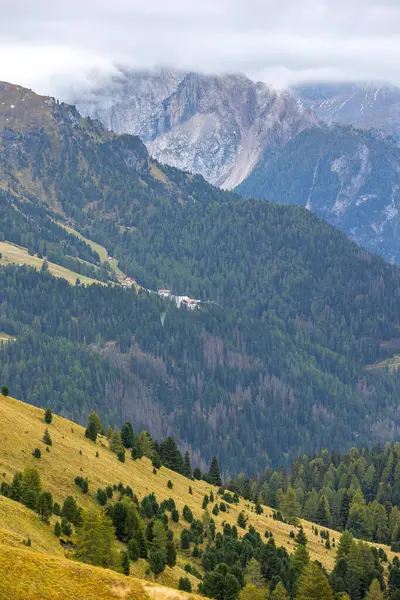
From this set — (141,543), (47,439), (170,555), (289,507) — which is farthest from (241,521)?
(141,543)

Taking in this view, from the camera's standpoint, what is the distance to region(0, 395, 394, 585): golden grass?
373 ft

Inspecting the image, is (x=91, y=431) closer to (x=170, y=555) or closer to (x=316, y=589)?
(x=170, y=555)

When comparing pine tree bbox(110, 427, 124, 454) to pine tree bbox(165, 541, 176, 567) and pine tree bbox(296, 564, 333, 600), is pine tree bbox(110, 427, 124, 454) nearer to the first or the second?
pine tree bbox(165, 541, 176, 567)

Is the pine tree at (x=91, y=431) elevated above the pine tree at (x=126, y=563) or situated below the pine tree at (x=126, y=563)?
above

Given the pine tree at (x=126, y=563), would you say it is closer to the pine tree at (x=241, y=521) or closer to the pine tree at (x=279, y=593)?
the pine tree at (x=279, y=593)

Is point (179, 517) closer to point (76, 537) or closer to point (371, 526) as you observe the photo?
point (76, 537)

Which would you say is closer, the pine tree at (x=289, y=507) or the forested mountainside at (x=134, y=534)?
the forested mountainside at (x=134, y=534)

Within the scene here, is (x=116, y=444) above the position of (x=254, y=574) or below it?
above

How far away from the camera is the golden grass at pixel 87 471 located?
373ft

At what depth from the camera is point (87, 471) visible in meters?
124

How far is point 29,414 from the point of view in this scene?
136 metres

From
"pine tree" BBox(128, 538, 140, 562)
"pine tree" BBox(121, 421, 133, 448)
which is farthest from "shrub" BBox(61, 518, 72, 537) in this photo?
"pine tree" BBox(121, 421, 133, 448)

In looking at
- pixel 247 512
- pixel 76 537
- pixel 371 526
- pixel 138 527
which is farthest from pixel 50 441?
pixel 371 526

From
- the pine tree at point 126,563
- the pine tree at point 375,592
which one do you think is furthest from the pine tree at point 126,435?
the pine tree at point 126,563
